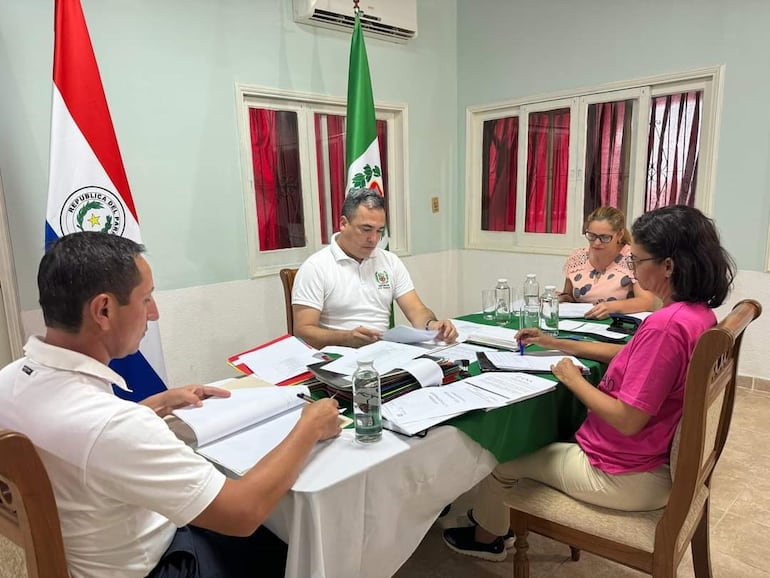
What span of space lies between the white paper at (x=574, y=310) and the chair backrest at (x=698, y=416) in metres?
0.93

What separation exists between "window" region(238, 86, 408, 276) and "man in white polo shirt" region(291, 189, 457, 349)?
1.08m

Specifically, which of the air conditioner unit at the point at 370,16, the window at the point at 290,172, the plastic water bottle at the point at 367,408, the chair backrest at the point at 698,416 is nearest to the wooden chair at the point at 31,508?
the plastic water bottle at the point at 367,408

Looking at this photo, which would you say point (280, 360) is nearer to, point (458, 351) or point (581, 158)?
point (458, 351)

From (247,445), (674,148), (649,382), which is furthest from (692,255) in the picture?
(674,148)

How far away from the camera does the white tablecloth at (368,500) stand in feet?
3.19

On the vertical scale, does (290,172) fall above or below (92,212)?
above

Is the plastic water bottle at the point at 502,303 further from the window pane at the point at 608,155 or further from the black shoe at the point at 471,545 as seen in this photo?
the window pane at the point at 608,155

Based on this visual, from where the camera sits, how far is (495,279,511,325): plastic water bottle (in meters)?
2.25

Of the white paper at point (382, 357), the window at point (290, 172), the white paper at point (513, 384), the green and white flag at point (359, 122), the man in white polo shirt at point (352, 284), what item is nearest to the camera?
the white paper at point (513, 384)

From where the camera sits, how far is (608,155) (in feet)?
12.2

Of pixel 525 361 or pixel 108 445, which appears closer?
pixel 108 445

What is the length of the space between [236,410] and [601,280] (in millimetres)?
1950

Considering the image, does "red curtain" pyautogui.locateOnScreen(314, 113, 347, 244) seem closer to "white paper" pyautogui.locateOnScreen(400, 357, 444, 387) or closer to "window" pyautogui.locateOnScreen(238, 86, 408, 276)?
"window" pyautogui.locateOnScreen(238, 86, 408, 276)

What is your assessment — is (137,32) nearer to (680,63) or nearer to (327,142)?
(327,142)
